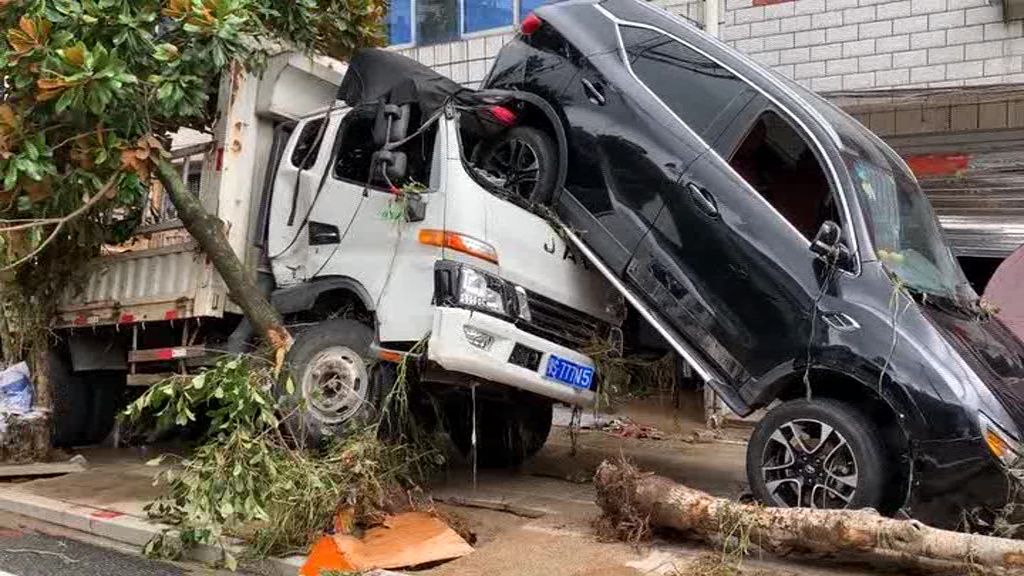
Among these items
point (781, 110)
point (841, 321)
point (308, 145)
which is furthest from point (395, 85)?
point (841, 321)

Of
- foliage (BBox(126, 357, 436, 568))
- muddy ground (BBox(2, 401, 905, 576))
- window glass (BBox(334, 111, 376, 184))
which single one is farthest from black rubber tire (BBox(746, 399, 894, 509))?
window glass (BBox(334, 111, 376, 184))

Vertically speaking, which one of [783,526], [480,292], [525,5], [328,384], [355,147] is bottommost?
[783,526]

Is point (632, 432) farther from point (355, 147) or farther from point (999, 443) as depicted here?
point (999, 443)

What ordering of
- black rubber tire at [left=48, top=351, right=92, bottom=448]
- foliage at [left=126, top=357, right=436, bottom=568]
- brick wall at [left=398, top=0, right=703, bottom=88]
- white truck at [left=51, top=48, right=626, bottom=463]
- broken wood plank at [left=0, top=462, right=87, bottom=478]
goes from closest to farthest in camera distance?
foliage at [left=126, top=357, right=436, bottom=568]
white truck at [left=51, top=48, right=626, bottom=463]
broken wood plank at [left=0, top=462, right=87, bottom=478]
black rubber tire at [left=48, top=351, right=92, bottom=448]
brick wall at [left=398, top=0, right=703, bottom=88]

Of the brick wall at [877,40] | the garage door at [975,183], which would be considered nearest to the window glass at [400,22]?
the brick wall at [877,40]

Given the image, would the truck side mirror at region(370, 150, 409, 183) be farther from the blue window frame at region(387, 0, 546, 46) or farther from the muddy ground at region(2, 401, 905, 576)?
the blue window frame at region(387, 0, 546, 46)

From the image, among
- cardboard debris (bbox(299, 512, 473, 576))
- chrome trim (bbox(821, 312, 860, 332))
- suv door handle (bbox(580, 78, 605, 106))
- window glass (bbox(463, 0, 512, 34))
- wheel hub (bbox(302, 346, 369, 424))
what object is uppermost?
window glass (bbox(463, 0, 512, 34))

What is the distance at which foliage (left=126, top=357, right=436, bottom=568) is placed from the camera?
16.1ft

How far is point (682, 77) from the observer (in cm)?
570

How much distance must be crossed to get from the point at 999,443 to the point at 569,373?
7.65 feet

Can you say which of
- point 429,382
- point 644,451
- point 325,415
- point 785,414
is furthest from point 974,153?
point 325,415

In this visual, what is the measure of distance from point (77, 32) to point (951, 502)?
Answer: 566 centimetres

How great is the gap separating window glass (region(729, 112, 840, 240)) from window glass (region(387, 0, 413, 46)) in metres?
7.97

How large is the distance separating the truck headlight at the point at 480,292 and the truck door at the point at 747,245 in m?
0.84
